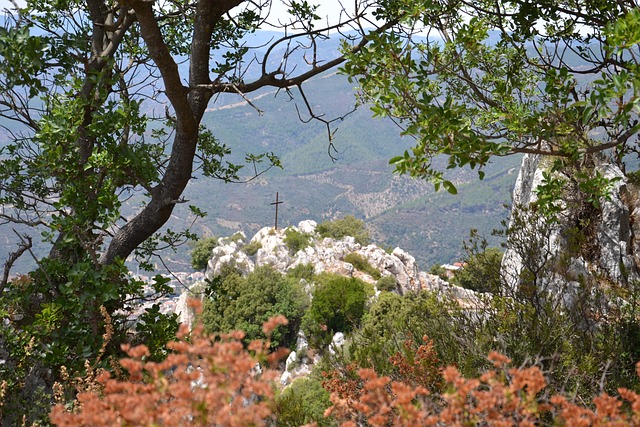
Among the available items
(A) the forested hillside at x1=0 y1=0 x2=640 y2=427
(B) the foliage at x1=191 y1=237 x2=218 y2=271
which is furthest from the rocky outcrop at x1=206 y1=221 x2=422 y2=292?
(A) the forested hillside at x1=0 y1=0 x2=640 y2=427

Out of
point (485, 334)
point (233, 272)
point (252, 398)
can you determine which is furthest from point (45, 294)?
point (233, 272)

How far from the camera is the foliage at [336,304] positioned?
25109 mm

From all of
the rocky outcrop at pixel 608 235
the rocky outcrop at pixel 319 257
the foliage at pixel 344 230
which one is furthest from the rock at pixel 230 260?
the rocky outcrop at pixel 608 235

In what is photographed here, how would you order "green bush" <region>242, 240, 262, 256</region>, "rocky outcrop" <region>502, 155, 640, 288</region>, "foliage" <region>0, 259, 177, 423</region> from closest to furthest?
"foliage" <region>0, 259, 177, 423</region> → "rocky outcrop" <region>502, 155, 640, 288</region> → "green bush" <region>242, 240, 262, 256</region>

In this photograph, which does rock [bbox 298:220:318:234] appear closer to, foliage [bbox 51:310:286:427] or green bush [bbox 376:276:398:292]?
green bush [bbox 376:276:398:292]

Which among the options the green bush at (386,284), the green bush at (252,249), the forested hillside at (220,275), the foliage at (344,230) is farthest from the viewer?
the foliage at (344,230)

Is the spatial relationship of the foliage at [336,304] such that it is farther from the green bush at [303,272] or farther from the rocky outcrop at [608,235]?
the rocky outcrop at [608,235]

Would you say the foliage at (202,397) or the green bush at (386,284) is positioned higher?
the green bush at (386,284)

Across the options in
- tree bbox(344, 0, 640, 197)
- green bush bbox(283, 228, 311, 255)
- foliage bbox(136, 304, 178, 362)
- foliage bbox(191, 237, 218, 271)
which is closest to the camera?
tree bbox(344, 0, 640, 197)

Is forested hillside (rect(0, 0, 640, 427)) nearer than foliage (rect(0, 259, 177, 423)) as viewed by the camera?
Yes

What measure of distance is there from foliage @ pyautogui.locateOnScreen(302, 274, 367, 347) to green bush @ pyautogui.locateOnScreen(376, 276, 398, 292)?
A: 6.55 ft

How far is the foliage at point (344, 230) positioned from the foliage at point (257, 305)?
11.4 metres

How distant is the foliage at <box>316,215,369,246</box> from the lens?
43.2 meters

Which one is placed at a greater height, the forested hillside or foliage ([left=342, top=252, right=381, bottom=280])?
foliage ([left=342, top=252, right=381, bottom=280])
